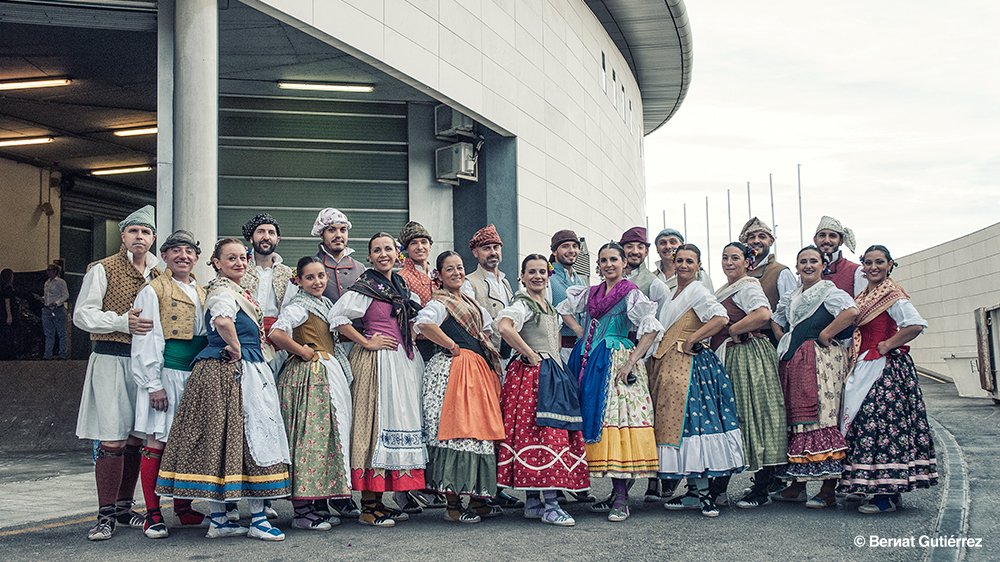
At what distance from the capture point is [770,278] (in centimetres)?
600

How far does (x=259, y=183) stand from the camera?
11.8 metres

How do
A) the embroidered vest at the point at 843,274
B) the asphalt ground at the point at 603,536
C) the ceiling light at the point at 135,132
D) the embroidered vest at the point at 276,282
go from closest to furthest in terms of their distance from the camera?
the asphalt ground at the point at 603,536
the embroidered vest at the point at 276,282
the embroidered vest at the point at 843,274
the ceiling light at the point at 135,132

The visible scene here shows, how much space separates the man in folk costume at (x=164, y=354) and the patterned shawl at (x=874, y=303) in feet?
13.8

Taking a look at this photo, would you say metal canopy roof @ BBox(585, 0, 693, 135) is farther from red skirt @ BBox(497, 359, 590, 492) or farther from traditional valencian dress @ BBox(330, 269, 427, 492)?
red skirt @ BBox(497, 359, 590, 492)

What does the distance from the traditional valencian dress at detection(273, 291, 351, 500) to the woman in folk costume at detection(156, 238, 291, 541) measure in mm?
122

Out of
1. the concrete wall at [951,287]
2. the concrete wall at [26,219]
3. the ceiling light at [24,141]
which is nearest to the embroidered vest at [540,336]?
the ceiling light at [24,141]

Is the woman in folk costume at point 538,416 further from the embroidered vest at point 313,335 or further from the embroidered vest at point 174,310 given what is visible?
the embroidered vest at point 174,310

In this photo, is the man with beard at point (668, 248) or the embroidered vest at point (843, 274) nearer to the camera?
the embroidered vest at point (843, 274)

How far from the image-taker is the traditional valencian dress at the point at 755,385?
5234 millimetres

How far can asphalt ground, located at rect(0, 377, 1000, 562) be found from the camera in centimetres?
403

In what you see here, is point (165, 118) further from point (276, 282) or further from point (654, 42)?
point (654, 42)

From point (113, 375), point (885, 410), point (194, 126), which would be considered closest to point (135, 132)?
point (194, 126)

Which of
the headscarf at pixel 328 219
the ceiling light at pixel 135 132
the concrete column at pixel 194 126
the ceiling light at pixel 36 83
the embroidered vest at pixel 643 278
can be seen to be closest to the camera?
the headscarf at pixel 328 219

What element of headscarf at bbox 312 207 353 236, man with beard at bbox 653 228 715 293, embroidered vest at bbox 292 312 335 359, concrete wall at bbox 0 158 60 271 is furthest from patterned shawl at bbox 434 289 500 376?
concrete wall at bbox 0 158 60 271
